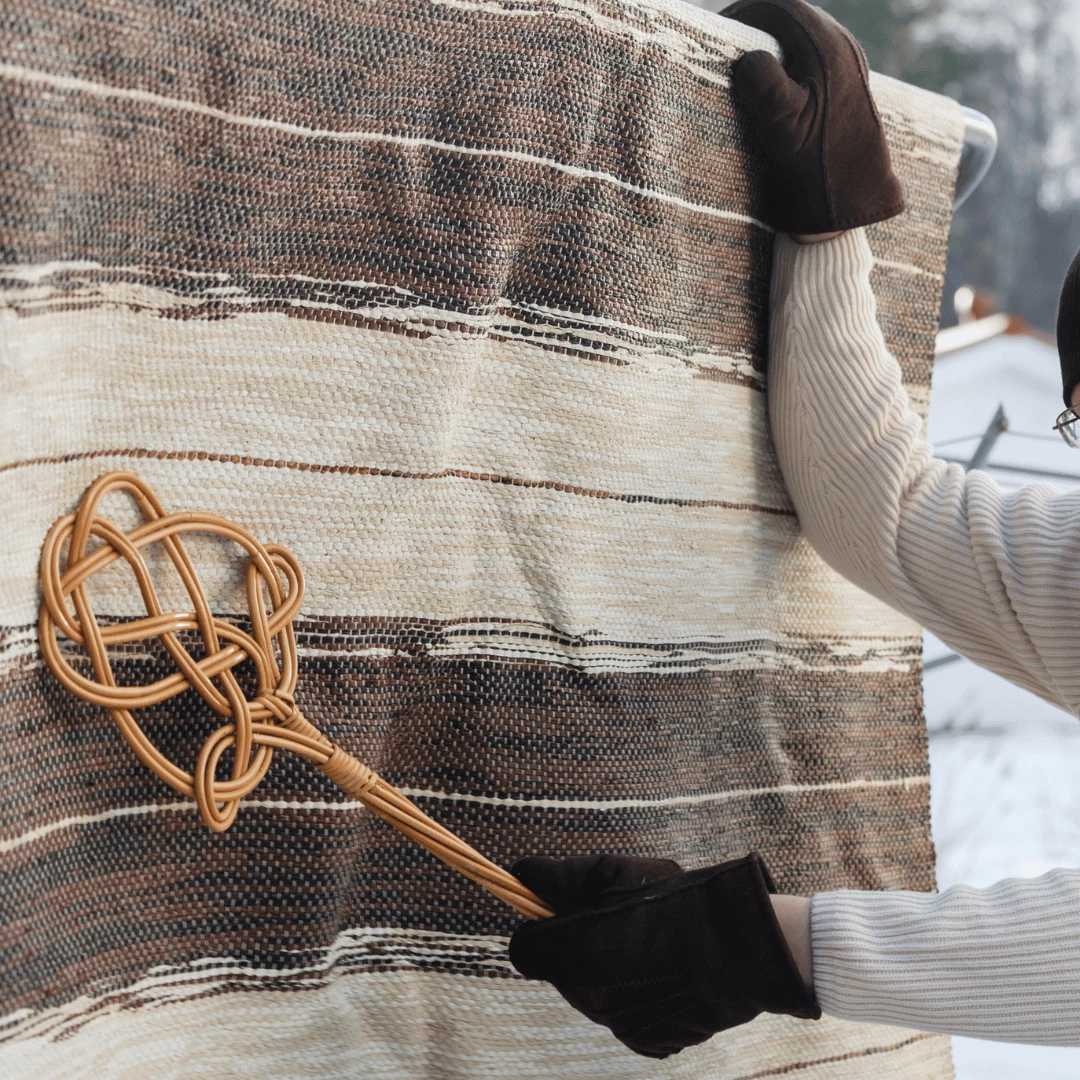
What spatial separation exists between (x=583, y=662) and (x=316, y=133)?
0.36 meters

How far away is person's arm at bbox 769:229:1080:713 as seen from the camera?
2.39 ft

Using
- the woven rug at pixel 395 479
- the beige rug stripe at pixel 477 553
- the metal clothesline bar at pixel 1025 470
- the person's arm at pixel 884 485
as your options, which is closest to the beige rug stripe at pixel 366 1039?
the woven rug at pixel 395 479

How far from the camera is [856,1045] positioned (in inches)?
33.7

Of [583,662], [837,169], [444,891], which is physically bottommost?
[444,891]

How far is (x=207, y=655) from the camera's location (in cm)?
53

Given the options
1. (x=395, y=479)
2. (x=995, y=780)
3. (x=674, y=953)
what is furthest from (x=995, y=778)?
(x=395, y=479)

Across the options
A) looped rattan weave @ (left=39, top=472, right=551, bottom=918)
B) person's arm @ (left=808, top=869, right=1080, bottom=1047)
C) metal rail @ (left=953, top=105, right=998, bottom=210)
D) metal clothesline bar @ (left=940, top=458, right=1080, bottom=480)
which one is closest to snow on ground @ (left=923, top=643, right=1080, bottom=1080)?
metal clothesline bar @ (left=940, top=458, right=1080, bottom=480)

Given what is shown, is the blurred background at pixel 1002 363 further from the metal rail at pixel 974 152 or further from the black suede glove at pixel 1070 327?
the black suede glove at pixel 1070 327

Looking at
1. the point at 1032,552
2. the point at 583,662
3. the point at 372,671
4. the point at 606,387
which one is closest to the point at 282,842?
the point at 372,671

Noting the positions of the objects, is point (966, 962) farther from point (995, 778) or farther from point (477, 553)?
point (995, 778)

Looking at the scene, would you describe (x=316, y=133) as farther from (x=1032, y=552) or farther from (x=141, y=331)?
(x=1032, y=552)

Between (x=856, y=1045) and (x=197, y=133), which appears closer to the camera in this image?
(x=197, y=133)

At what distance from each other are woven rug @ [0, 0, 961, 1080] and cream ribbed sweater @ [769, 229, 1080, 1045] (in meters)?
0.04

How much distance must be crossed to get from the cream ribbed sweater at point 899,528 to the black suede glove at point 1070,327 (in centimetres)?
9
